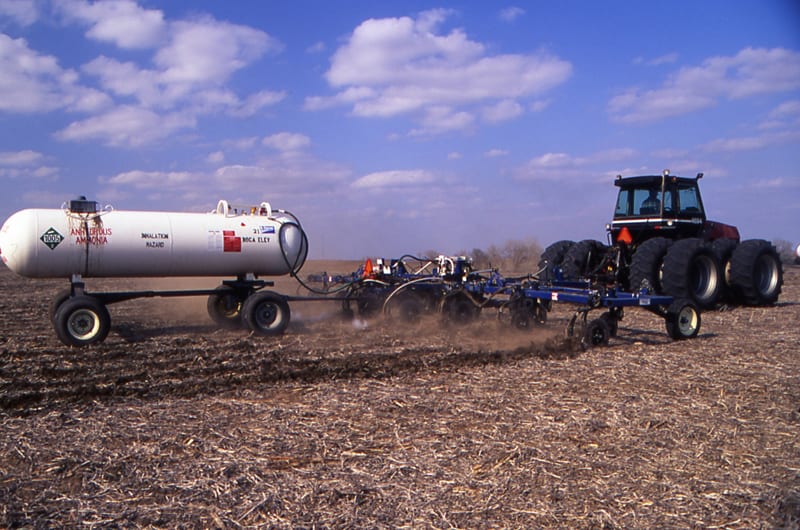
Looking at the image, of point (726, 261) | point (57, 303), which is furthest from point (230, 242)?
point (726, 261)

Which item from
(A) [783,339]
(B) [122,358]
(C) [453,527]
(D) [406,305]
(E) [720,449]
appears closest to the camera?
(C) [453,527]

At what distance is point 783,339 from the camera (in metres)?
9.69

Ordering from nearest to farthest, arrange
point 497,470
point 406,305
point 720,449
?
1. point 497,470
2. point 720,449
3. point 406,305

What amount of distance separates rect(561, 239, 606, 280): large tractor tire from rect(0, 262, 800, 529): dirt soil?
13.8 ft

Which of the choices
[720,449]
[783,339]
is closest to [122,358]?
[720,449]

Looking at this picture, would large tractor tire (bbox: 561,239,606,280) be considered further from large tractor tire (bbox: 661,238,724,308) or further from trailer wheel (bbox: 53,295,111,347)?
trailer wheel (bbox: 53,295,111,347)

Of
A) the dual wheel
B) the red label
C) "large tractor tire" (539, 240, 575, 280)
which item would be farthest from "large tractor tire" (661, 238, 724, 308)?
the red label

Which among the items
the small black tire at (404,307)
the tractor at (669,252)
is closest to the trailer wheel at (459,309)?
the small black tire at (404,307)

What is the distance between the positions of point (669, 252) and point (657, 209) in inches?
71.0

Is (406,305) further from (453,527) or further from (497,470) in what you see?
(453,527)

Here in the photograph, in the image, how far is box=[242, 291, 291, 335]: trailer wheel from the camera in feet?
34.0

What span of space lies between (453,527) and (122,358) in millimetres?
6055

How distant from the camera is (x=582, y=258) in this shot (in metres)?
13.5

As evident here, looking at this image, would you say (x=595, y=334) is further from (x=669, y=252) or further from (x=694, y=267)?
(x=694, y=267)
